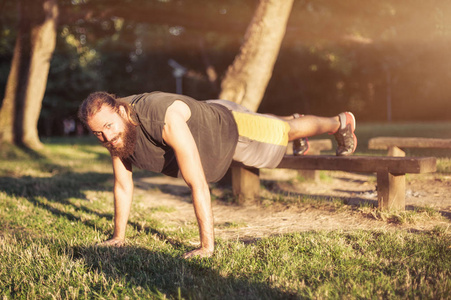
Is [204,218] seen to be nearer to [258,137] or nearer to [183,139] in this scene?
[183,139]

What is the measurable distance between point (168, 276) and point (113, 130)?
1142 mm

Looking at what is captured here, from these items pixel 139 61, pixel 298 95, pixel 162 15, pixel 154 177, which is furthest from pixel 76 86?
pixel 154 177

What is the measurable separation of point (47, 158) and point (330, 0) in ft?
27.8

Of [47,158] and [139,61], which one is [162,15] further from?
[139,61]

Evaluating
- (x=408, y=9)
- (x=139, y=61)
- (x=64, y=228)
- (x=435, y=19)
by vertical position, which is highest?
(x=139, y=61)

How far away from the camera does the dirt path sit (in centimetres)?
401

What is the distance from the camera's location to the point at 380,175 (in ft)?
14.1

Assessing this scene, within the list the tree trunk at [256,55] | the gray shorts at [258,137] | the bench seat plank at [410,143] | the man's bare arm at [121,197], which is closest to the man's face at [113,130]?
the man's bare arm at [121,197]

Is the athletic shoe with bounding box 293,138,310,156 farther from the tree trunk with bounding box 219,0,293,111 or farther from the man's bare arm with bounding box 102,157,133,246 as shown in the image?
the man's bare arm with bounding box 102,157,133,246

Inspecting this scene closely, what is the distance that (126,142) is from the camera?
3.43m

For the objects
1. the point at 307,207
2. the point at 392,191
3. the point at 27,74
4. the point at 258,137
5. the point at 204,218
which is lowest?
the point at 307,207

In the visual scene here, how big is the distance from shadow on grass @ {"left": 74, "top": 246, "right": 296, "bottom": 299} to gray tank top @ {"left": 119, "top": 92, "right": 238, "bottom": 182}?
0.73 meters

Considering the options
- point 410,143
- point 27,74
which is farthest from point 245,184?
point 27,74

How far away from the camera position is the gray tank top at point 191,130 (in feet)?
11.2
